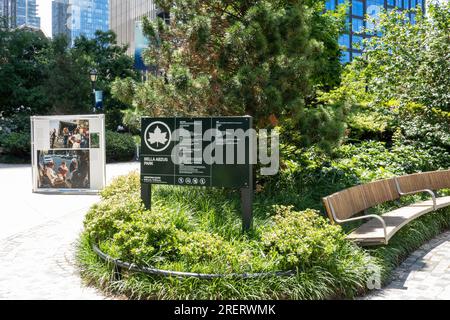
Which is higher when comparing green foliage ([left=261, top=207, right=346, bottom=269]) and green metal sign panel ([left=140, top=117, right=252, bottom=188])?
green metal sign panel ([left=140, top=117, right=252, bottom=188])

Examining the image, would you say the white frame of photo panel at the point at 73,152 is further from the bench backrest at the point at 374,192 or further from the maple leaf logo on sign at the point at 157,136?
the bench backrest at the point at 374,192

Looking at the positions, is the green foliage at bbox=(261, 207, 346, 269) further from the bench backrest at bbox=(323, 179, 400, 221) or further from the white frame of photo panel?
the white frame of photo panel

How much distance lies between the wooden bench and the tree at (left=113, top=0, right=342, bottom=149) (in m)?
1.54

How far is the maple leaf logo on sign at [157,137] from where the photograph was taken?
6504 mm

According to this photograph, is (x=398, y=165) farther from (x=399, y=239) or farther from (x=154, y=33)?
(x=154, y=33)

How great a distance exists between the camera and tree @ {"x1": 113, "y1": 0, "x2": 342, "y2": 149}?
7.66m

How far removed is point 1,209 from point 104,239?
19.8 ft

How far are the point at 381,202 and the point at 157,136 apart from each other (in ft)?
12.0

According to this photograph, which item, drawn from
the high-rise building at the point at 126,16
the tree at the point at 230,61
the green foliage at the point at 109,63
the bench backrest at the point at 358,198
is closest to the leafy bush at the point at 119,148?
the green foliage at the point at 109,63

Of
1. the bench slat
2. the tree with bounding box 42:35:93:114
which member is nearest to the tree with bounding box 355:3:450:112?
the bench slat

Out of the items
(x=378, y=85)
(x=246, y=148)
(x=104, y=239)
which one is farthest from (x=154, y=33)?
(x=378, y=85)

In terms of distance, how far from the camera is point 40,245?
7.42 meters

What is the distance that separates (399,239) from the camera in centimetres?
678
